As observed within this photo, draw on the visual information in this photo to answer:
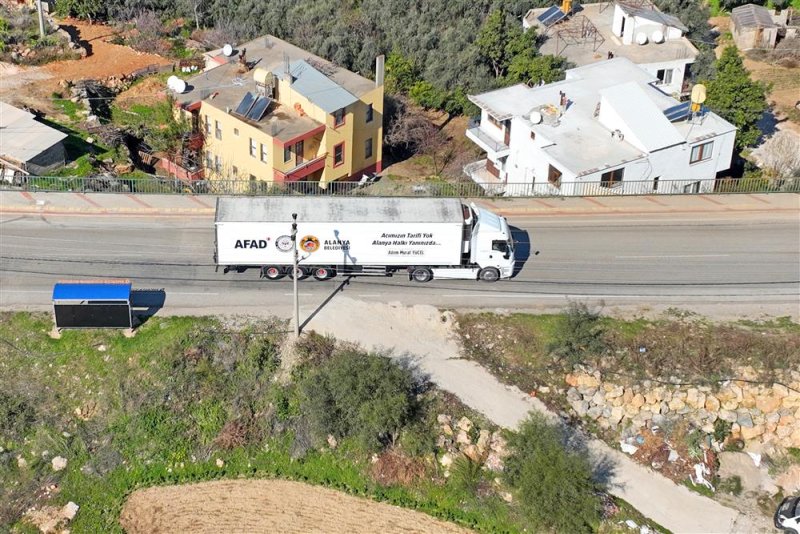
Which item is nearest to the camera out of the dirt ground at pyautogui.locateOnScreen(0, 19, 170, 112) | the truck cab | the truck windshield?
the truck cab

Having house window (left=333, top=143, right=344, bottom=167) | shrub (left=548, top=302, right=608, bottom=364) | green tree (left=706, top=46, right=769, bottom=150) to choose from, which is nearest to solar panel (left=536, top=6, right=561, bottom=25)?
green tree (left=706, top=46, right=769, bottom=150)

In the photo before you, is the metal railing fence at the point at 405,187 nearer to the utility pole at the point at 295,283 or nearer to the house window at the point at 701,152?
the house window at the point at 701,152

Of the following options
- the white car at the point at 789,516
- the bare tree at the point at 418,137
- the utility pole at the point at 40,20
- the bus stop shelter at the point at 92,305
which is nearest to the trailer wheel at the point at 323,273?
the bus stop shelter at the point at 92,305

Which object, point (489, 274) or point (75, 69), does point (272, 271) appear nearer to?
point (489, 274)

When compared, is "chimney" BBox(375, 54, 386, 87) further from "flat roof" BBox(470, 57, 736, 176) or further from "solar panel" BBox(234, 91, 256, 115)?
"solar panel" BBox(234, 91, 256, 115)

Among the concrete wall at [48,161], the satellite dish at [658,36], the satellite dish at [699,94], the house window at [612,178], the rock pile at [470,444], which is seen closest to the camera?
the rock pile at [470,444]

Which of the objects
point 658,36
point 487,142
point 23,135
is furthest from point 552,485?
point 658,36

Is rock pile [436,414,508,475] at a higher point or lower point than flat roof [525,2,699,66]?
lower
